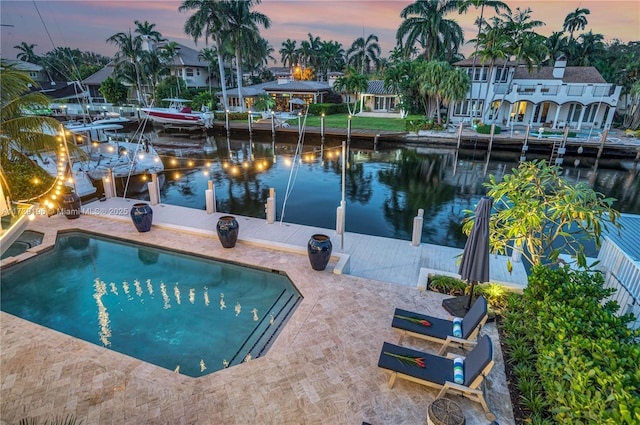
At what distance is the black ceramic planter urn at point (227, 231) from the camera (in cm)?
964

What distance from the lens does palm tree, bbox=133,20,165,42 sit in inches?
1832

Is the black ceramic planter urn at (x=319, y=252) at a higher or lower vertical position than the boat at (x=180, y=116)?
lower

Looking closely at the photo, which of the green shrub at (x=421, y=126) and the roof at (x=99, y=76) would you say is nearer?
the green shrub at (x=421, y=126)

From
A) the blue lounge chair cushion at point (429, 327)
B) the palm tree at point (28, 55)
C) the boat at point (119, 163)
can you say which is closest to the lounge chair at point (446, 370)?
the blue lounge chair cushion at point (429, 327)

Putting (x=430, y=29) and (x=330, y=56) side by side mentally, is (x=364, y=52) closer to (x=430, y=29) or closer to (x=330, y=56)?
(x=330, y=56)

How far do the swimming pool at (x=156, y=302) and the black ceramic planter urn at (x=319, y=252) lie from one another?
2.81 feet

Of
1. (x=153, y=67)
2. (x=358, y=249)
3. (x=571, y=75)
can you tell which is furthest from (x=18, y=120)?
(x=571, y=75)

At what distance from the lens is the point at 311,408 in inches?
195

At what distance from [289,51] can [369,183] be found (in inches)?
1998

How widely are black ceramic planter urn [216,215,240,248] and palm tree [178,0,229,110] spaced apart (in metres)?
30.1

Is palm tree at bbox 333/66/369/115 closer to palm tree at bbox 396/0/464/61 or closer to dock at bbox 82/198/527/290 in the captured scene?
palm tree at bbox 396/0/464/61

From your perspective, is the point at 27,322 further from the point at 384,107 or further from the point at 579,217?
the point at 384,107

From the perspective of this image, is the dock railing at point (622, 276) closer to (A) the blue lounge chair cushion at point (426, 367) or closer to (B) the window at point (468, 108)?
(A) the blue lounge chair cushion at point (426, 367)

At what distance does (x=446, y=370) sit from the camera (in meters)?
5.07
